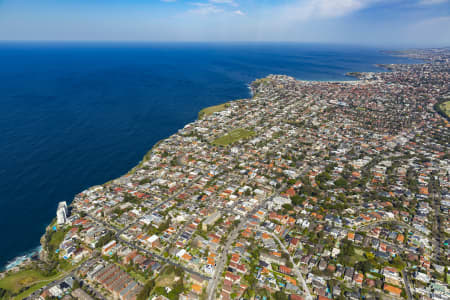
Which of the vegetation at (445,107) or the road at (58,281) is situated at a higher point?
the vegetation at (445,107)

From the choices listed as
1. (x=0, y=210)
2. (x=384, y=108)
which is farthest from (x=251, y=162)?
(x=384, y=108)

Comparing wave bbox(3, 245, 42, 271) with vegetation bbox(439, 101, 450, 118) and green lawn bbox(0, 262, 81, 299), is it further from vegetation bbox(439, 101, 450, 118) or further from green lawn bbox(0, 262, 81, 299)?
vegetation bbox(439, 101, 450, 118)

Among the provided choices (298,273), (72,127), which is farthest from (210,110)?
(298,273)

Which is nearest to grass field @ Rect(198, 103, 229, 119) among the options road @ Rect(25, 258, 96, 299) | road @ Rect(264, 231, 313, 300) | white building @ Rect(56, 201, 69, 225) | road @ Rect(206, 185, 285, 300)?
road @ Rect(206, 185, 285, 300)

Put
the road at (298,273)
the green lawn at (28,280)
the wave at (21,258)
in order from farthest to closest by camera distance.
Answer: the wave at (21,258)
the green lawn at (28,280)
the road at (298,273)

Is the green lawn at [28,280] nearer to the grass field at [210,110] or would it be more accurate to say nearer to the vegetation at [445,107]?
the grass field at [210,110]

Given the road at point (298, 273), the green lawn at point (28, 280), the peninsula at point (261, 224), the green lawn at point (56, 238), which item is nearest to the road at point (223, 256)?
the peninsula at point (261, 224)

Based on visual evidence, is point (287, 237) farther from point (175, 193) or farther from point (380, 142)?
point (380, 142)
